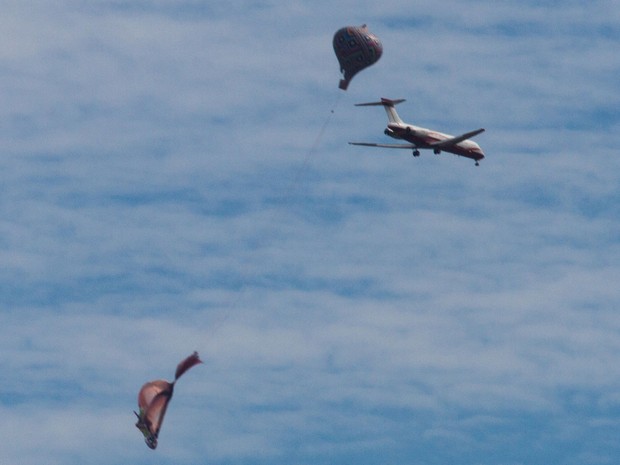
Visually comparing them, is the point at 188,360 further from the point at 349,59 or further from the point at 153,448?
the point at 349,59

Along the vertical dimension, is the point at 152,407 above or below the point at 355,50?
below

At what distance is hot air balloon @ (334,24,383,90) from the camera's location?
198 metres

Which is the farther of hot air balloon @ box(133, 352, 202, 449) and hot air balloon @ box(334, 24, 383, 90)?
hot air balloon @ box(334, 24, 383, 90)

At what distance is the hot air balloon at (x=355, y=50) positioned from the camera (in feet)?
648

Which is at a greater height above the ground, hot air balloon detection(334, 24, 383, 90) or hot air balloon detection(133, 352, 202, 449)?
hot air balloon detection(334, 24, 383, 90)

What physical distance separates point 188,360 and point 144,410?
8.75m

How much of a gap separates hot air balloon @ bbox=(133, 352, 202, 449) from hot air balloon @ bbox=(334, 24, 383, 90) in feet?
123

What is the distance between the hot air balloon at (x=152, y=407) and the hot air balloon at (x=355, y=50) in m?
37.6

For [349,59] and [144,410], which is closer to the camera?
[144,410]

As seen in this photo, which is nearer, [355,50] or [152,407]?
[152,407]

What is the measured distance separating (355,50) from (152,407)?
4296cm

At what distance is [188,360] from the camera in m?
172

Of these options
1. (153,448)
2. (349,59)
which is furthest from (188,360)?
(349,59)

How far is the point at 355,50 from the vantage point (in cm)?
19750
